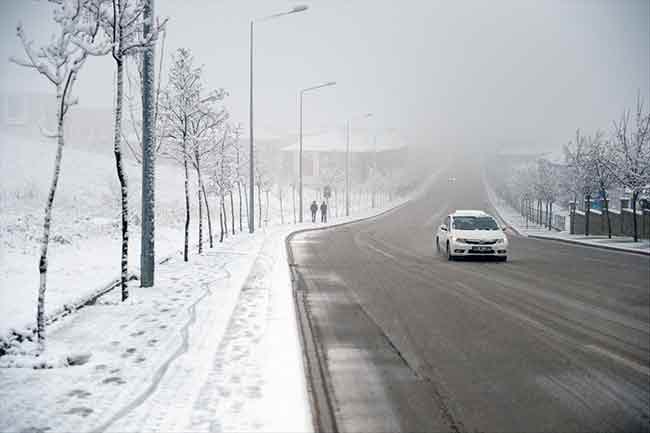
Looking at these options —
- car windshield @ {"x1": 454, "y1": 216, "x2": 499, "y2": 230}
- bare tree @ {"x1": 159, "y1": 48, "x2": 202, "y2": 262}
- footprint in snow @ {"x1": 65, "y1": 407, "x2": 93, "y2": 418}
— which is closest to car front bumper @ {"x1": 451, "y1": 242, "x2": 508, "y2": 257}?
car windshield @ {"x1": 454, "y1": 216, "x2": 499, "y2": 230}

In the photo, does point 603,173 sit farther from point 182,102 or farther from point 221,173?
point 182,102

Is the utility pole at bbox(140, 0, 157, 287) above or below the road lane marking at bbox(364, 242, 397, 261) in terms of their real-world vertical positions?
above

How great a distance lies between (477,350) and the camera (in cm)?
769

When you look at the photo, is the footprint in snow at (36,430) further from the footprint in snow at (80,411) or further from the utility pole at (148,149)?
the utility pole at (148,149)

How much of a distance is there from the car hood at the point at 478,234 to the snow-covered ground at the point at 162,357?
6.57 metres

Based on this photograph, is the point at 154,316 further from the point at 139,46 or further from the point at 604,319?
the point at 604,319

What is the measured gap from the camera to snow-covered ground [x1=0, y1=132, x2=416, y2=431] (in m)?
5.18

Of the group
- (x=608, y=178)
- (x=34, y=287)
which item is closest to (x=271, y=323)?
(x=34, y=287)

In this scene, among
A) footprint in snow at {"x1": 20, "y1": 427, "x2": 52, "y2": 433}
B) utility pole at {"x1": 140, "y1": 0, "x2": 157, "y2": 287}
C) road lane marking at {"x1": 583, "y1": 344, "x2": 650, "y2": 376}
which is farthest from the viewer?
utility pole at {"x1": 140, "y1": 0, "x2": 157, "y2": 287}

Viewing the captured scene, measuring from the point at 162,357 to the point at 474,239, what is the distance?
14.2 meters

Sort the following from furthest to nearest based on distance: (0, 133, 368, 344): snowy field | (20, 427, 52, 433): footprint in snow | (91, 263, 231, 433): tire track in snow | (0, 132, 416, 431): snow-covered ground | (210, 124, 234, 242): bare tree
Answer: (210, 124, 234, 242): bare tree
(0, 133, 368, 344): snowy field
(0, 132, 416, 431): snow-covered ground
(91, 263, 231, 433): tire track in snow
(20, 427, 52, 433): footprint in snow

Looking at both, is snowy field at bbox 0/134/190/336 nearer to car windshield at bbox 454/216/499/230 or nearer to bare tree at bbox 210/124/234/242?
bare tree at bbox 210/124/234/242

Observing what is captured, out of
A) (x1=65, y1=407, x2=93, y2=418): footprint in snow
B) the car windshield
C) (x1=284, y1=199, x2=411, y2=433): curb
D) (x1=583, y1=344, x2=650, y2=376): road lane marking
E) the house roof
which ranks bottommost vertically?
(x1=284, y1=199, x2=411, y2=433): curb

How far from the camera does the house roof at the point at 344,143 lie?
422 feet
